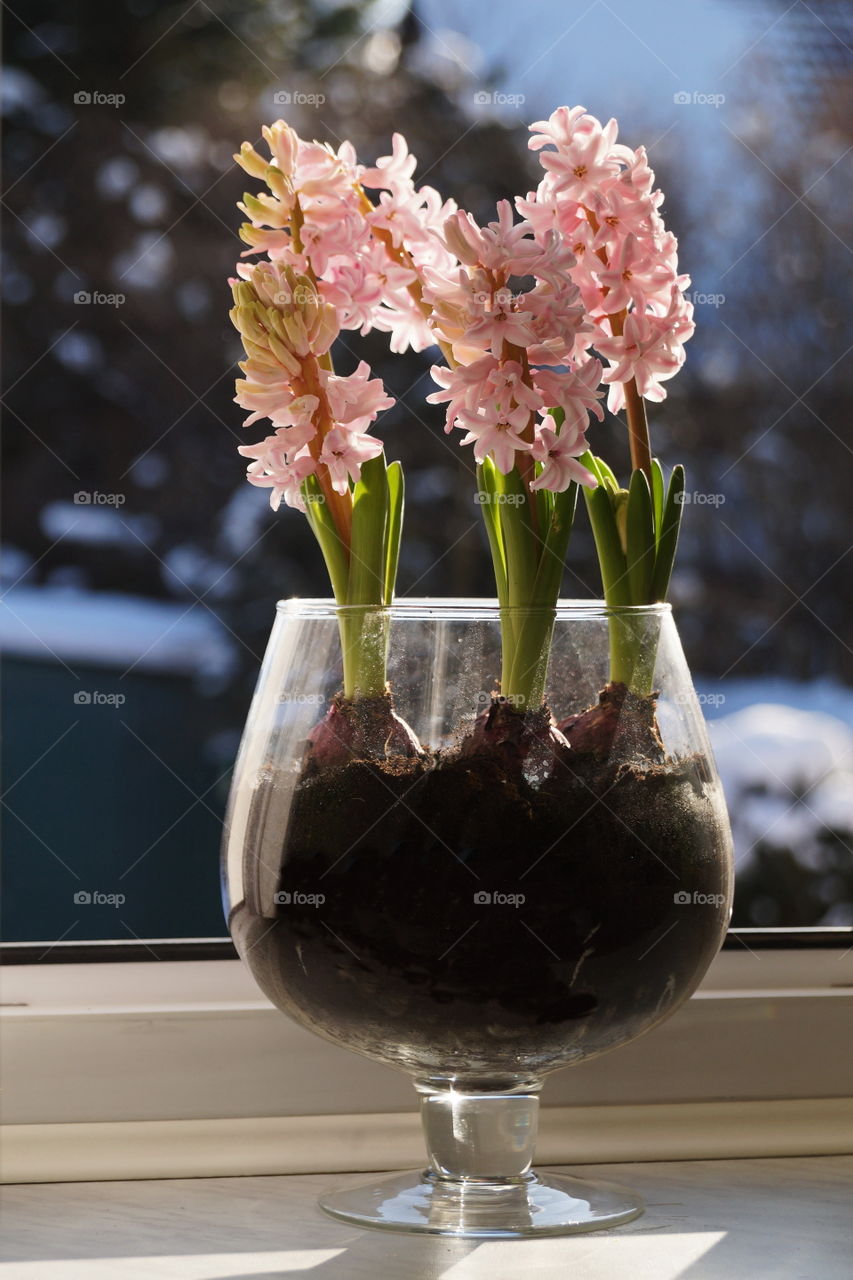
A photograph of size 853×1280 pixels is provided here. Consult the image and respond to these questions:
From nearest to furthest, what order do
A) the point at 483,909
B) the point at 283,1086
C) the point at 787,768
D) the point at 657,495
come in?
the point at 483,909 < the point at 657,495 < the point at 283,1086 < the point at 787,768

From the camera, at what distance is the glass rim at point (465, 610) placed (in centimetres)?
72

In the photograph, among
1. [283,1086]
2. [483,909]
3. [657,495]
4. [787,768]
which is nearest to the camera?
[483,909]

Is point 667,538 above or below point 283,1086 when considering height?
above

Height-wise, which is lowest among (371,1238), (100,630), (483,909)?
(371,1238)

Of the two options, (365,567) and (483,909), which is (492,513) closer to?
(365,567)

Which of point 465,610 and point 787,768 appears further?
point 787,768

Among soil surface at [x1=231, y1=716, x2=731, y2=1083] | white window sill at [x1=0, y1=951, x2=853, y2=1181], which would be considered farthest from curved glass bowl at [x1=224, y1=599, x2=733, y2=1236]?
white window sill at [x1=0, y1=951, x2=853, y2=1181]

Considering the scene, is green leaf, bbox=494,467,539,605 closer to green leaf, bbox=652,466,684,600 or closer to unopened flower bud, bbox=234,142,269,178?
green leaf, bbox=652,466,684,600

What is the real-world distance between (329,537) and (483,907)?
22 cm

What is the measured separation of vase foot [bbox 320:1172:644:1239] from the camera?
2.28 feet

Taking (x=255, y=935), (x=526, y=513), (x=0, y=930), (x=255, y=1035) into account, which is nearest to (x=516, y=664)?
(x=526, y=513)

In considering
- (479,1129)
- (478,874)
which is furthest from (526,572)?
(479,1129)

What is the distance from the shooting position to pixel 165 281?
0.96 m

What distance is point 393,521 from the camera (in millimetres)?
759
